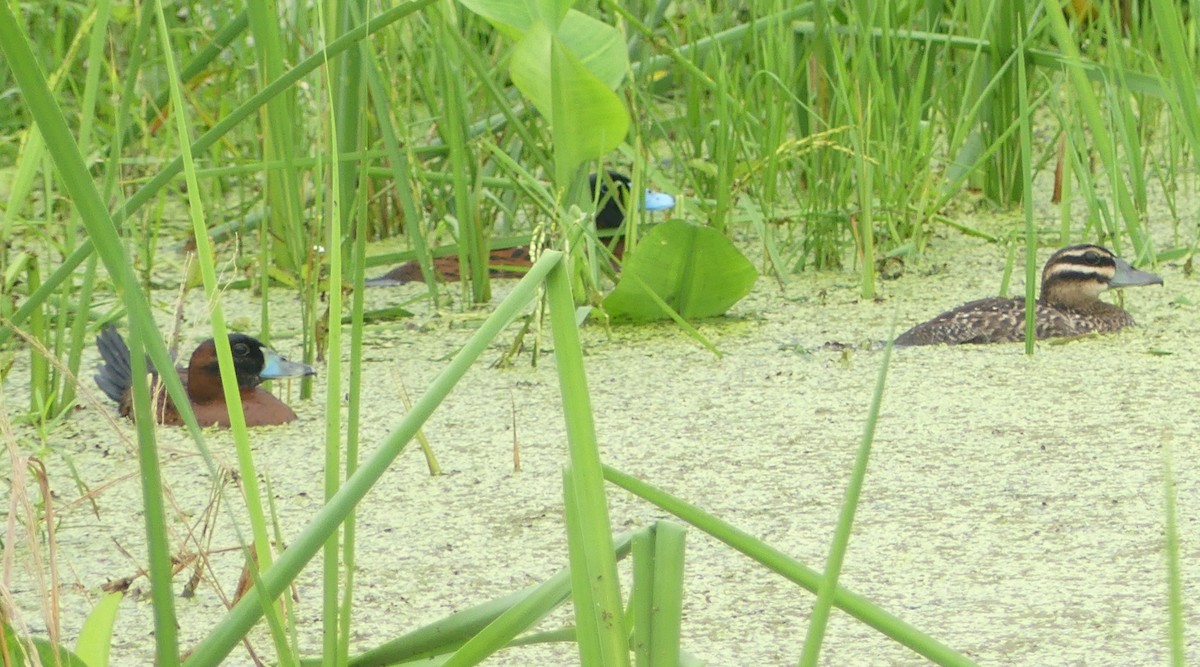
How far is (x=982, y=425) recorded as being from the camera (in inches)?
75.2

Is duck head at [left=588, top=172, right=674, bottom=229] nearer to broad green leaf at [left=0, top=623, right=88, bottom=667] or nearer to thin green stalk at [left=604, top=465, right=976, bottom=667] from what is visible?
broad green leaf at [left=0, top=623, right=88, bottom=667]

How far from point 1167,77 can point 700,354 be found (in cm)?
98

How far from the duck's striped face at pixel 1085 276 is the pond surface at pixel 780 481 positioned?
7 cm

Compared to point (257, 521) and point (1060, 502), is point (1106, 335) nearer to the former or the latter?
point (1060, 502)

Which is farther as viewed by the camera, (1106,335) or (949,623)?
(1106,335)

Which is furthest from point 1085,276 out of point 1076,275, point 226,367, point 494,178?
point 226,367

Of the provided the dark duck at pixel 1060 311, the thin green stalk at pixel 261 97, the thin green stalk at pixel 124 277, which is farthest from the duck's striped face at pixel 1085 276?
the thin green stalk at pixel 124 277

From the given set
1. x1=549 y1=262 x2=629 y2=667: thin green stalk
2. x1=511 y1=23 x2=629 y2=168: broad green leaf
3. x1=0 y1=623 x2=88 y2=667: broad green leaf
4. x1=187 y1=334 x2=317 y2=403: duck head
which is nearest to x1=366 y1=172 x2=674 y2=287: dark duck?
x1=511 y1=23 x2=629 y2=168: broad green leaf

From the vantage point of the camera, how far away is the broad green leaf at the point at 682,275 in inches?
94.1

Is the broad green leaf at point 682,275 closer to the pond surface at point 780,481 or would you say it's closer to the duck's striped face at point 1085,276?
the pond surface at point 780,481

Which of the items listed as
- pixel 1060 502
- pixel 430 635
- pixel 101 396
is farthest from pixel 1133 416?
pixel 101 396

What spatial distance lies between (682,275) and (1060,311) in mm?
559

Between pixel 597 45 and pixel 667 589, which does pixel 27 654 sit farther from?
pixel 597 45

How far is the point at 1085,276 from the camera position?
2.46 meters
